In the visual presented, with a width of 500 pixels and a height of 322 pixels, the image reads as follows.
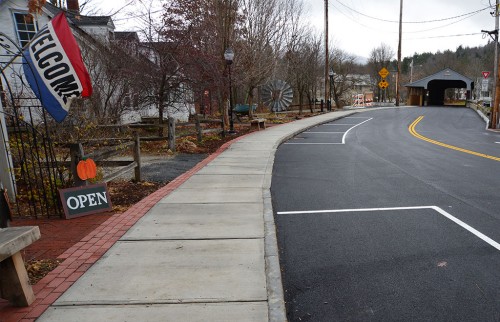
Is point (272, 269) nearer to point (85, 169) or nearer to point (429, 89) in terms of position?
point (85, 169)

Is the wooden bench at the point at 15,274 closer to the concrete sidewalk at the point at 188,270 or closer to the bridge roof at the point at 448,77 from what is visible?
the concrete sidewalk at the point at 188,270

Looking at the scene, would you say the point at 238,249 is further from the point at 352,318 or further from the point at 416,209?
the point at 416,209

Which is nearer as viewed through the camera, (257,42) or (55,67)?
(55,67)

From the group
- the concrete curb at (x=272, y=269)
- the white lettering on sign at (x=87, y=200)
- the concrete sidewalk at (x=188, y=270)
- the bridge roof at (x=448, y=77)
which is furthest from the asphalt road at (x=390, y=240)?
the bridge roof at (x=448, y=77)

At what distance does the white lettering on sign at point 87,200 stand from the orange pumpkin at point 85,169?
329mm

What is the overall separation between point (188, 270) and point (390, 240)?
2682 mm

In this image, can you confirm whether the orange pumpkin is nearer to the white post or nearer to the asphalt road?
the white post

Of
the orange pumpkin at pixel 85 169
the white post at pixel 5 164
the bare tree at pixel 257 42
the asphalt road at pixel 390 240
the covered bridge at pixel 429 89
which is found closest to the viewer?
the asphalt road at pixel 390 240

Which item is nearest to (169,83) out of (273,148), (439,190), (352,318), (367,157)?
(273,148)

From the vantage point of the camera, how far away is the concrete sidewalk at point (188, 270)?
10.5 feet

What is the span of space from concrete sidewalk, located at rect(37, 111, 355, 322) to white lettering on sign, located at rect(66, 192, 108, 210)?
818 mm

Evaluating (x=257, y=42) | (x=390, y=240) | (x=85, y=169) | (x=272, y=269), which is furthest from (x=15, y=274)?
(x=257, y=42)

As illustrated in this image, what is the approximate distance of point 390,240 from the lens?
492 centimetres

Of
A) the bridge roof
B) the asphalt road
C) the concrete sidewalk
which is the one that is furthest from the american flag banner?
the bridge roof
